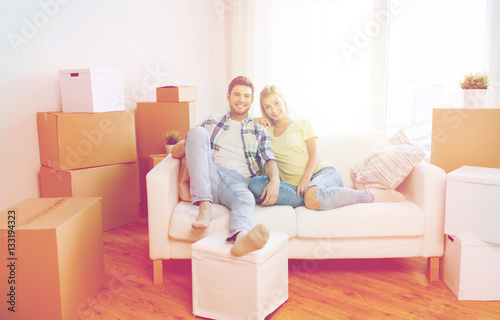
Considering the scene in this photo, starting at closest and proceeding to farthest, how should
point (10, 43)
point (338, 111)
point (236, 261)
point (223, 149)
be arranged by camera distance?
1. point (236, 261)
2. point (223, 149)
3. point (10, 43)
4. point (338, 111)

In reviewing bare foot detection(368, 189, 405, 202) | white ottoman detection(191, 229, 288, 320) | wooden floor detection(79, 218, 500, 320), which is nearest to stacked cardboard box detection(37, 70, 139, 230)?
wooden floor detection(79, 218, 500, 320)

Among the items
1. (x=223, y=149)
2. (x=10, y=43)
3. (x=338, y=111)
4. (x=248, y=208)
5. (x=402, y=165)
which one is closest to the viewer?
(x=248, y=208)

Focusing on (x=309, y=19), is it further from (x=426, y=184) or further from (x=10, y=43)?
(x=10, y=43)

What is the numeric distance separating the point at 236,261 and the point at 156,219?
550 millimetres

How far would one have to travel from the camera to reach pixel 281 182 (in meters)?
2.34

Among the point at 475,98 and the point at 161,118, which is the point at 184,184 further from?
the point at 475,98

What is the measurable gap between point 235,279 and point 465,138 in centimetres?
158

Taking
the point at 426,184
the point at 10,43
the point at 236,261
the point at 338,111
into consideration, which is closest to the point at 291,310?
the point at 236,261

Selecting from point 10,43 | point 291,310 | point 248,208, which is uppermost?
point 10,43

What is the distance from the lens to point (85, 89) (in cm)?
276

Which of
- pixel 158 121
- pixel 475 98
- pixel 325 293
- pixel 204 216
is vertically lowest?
pixel 325 293

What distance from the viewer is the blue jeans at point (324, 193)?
2139 millimetres

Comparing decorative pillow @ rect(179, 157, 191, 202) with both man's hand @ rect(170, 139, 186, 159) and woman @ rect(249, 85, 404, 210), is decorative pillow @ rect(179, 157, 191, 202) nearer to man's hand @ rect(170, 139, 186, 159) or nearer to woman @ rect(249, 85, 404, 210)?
man's hand @ rect(170, 139, 186, 159)

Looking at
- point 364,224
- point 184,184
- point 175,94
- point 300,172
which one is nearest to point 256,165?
point 300,172
